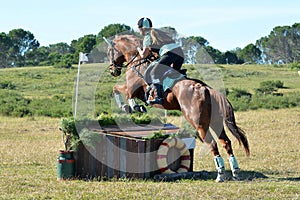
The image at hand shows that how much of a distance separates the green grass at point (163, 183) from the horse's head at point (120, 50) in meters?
2.30

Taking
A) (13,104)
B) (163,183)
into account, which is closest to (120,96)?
(163,183)

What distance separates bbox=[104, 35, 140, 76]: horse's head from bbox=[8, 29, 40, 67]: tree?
54317mm

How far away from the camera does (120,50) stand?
33.4 feet

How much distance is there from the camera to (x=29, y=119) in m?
21.0

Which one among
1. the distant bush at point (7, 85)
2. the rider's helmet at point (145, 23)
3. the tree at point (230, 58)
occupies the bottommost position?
the distant bush at point (7, 85)

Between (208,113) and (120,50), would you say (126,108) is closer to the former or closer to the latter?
(120,50)

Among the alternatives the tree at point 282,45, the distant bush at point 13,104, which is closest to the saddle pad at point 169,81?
the distant bush at point 13,104

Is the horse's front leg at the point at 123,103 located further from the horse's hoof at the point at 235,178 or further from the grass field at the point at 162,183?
the horse's hoof at the point at 235,178

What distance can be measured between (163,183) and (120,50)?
3.29 metres

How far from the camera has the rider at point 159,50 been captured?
8922mm

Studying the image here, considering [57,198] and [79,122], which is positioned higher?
[79,122]

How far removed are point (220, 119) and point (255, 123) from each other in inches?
400

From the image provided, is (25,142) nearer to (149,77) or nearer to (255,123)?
(149,77)

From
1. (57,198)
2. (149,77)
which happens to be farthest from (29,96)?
(57,198)
